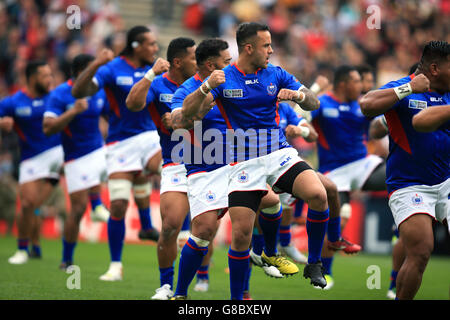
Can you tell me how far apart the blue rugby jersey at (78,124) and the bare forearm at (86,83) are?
1.21m

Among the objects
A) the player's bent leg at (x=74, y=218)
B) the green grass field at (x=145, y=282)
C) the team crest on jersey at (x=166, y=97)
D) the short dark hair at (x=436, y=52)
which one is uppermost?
the short dark hair at (x=436, y=52)

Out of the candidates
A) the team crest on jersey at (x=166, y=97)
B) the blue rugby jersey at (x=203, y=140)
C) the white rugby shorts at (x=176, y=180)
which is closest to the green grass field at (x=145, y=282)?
the white rugby shorts at (x=176, y=180)

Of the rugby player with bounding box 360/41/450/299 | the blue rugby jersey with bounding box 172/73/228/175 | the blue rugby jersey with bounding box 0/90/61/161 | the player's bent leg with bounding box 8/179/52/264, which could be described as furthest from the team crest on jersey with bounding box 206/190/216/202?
the blue rugby jersey with bounding box 0/90/61/161

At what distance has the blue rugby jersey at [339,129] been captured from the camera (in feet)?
34.7

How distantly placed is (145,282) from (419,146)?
489 centimetres

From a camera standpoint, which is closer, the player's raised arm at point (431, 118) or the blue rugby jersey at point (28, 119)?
the player's raised arm at point (431, 118)

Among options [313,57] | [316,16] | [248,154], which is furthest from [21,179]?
[316,16]

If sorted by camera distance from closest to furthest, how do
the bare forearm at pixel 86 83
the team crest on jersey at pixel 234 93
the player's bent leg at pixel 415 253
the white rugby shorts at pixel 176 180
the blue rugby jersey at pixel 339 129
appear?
the player's bent leg at pixel 415 253
the team crest on jersey at pixel 234 93
the white rugby shorts at pixel 176 180
the bare forearm at pixel 86 83
the blue rugby jersey at pixel 339 129

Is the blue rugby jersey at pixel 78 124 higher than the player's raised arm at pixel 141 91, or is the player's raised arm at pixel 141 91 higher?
the player's raised arm at pixel 141 91

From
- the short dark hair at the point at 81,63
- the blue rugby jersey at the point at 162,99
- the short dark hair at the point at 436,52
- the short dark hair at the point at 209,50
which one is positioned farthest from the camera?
the short dark hair at the point at 81,63

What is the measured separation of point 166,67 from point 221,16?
14.9 m

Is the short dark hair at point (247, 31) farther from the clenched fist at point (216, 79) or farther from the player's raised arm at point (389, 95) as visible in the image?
the player's raised arm at point (389, 95)

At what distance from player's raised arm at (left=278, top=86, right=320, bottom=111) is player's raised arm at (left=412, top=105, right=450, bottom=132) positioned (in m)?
1.36

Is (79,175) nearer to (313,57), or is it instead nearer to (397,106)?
(397,106)
